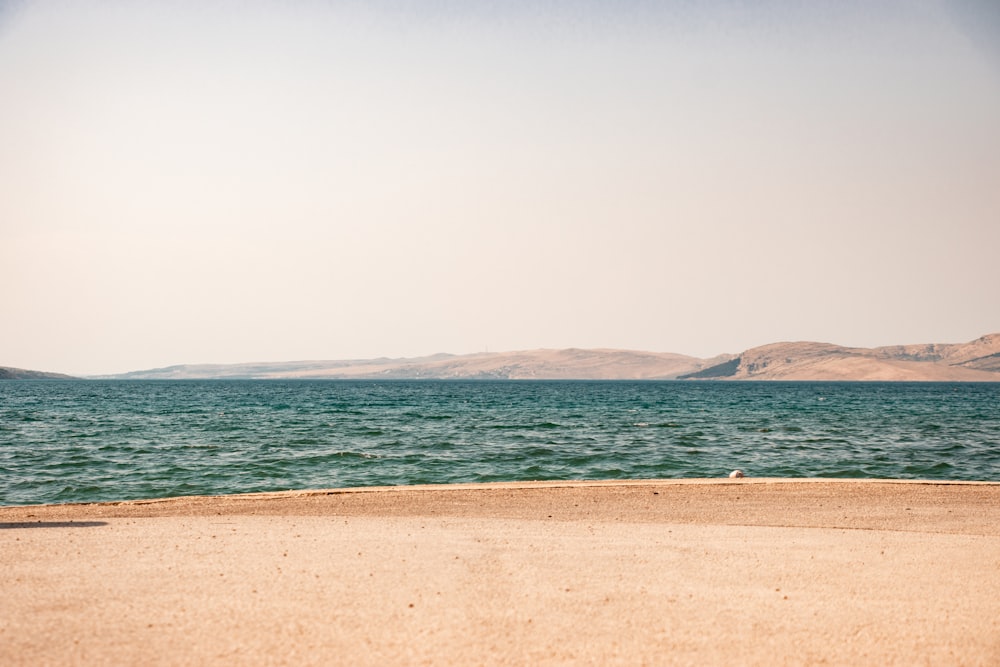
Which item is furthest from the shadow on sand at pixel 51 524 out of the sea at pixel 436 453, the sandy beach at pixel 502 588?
the sea at pixel 436 453

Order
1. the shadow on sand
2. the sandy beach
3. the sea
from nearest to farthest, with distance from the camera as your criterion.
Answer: the sandy beach, the shadow on sand, the sea

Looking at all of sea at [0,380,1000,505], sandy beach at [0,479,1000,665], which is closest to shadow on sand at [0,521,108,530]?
sandy beach at [0,479,1000,665]

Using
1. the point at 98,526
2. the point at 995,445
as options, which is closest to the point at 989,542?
the point at 98,526

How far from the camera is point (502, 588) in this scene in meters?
8.39

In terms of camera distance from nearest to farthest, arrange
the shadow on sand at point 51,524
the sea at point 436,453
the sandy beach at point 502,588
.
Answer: the sandy beach at point 502,588 < the shadow on sand at point 51,524 < the sea at point 436,453

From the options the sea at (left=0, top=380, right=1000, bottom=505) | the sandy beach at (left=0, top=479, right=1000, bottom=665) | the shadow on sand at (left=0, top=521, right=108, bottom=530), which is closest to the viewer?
the sandy beach at (left=0, top=479, right=1000, bottom=665)

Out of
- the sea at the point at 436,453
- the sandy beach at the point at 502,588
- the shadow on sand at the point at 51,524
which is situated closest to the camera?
the sandy beach at the point at 502,588

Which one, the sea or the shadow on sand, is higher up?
the shadow on sand

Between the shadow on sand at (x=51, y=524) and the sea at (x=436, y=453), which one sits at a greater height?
the shadow on sand at (x=51, y=524)

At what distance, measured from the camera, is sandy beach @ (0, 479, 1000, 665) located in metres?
6.55

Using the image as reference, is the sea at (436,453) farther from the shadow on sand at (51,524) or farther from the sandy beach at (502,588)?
the sandy beach at (502,588)

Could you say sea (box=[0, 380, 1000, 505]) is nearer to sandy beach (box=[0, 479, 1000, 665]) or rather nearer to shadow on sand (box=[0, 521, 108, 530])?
shadow on sand (box=[0, 521, 108, 530])

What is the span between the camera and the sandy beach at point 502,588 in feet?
21.5

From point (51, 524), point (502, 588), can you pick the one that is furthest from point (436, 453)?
point (502, 588)
